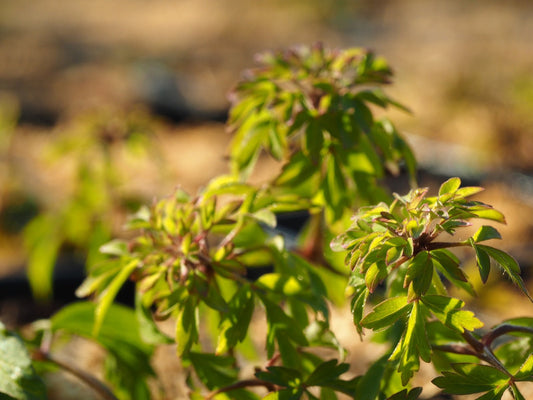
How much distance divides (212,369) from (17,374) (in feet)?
1.06

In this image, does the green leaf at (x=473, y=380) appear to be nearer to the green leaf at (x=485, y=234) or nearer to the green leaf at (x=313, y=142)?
the green leaf at (x=485, y=234)

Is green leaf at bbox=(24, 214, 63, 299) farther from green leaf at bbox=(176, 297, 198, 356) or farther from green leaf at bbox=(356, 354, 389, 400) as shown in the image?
green leaf at bbox=(356, 354, 389, 400)

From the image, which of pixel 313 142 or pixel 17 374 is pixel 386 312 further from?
pixel 17 374

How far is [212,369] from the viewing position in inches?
41.7

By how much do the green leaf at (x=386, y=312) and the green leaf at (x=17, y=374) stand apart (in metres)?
0.55

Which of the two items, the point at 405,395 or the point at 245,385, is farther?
the point at 245,385

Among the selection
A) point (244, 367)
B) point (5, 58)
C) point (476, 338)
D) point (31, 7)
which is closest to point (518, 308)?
point (244, 367)

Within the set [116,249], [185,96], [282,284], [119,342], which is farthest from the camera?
[185,96]

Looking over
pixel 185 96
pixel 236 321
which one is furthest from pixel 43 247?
pixel 185 96

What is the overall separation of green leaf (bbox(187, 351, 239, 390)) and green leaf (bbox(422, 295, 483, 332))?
1.37 ft

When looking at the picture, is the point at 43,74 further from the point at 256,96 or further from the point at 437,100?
the point at 256,96

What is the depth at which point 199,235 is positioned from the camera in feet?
3.26

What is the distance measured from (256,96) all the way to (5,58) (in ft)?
15.7

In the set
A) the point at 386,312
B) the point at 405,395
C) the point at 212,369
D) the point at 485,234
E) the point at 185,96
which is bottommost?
the point at 185,96
